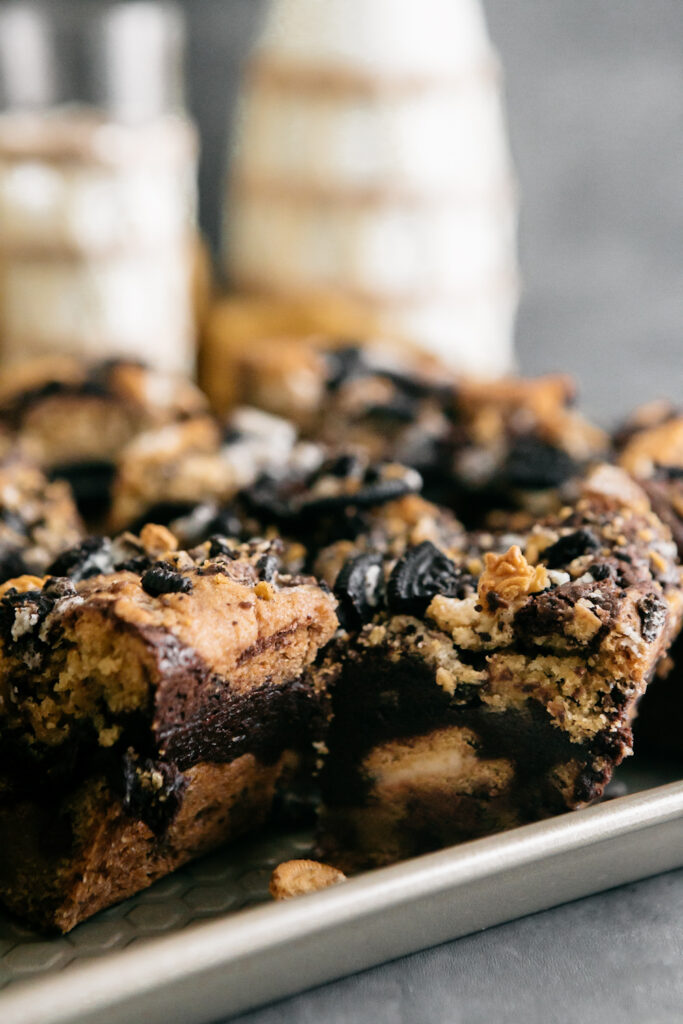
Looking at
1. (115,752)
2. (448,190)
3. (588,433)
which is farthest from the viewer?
(448,190)

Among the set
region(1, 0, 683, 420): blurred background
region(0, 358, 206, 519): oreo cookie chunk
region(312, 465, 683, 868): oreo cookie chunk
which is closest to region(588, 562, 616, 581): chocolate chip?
region(312, 465, 683, 868): oreo cookie chunk

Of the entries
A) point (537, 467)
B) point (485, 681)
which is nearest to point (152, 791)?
point (485, 681)

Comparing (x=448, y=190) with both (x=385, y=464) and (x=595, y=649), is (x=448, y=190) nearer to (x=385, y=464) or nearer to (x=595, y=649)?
(x=385, y=464)

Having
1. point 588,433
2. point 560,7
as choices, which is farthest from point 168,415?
point 560,7

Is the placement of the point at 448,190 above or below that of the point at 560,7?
below

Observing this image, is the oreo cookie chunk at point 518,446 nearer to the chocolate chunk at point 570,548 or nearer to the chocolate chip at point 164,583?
the chocolate chunk at point 570,548

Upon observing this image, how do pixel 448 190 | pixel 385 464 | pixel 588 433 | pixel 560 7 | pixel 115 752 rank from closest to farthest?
pixel 115 752 → pixel 385 464 → pixel 588 433 → pixel 448 190 → pixel 560 7
